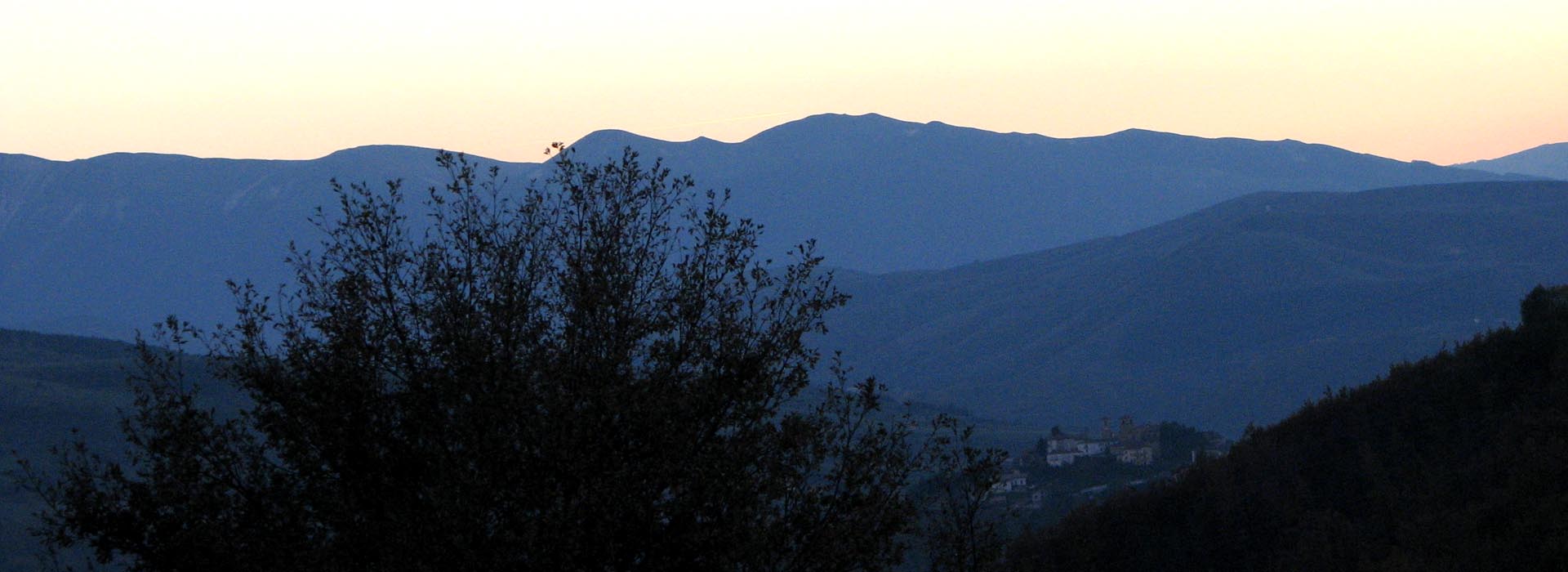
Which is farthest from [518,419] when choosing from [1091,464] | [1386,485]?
[1091,464]

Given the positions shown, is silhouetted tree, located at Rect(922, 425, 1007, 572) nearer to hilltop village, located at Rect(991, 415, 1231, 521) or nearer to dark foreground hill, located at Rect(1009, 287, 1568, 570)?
dark foreground hill, located at Rect(1009, 287, 1568, 570)

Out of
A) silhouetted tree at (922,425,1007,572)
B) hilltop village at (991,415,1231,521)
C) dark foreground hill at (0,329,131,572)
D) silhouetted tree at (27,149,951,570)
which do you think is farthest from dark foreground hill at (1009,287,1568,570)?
dark foreground hill at (0,329,131,572)

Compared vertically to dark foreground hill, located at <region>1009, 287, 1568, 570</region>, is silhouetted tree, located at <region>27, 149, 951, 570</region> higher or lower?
higher

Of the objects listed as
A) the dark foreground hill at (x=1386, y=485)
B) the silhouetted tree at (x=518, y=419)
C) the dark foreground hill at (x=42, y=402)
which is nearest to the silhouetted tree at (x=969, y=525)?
the silhouetted tree at (x=518, y=419)

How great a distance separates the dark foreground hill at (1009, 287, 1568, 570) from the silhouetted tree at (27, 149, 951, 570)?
60.0 feet

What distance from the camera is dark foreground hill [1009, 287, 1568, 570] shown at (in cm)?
2769

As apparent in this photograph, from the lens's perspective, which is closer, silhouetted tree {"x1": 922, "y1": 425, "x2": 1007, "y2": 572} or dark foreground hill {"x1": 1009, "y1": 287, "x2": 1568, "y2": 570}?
silhouetted tree {"x1": 922, "y1": 425, "x2": 1007, "y2": 572}

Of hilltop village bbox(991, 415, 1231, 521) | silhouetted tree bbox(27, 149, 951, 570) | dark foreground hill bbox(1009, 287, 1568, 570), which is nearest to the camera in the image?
silhouetted tree bbox(27, 149, 951, 570)

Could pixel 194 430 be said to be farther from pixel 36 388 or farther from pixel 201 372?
pixel 36 388

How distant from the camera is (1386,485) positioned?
1286 inches

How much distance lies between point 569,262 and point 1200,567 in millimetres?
26029

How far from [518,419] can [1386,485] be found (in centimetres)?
2743

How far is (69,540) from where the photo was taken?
1161 cm

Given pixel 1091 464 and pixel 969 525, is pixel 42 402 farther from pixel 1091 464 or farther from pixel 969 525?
pixel 969 525
